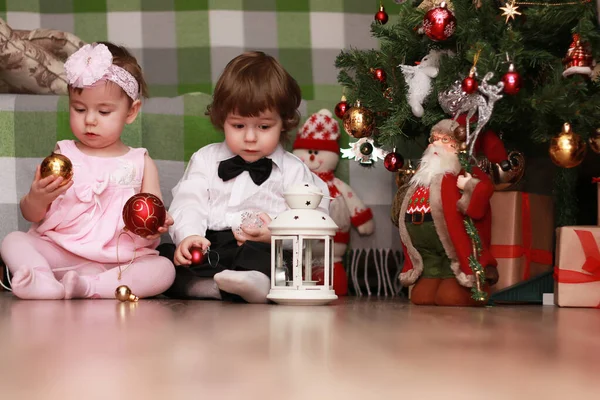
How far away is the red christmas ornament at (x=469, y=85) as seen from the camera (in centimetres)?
181

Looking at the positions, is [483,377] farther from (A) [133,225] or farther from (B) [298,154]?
(B) [298,154]

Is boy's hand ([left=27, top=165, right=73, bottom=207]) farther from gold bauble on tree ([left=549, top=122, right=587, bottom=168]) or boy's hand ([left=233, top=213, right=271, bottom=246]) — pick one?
gold bauble on tree ([left=549, top=122, right=587, bottom=168])

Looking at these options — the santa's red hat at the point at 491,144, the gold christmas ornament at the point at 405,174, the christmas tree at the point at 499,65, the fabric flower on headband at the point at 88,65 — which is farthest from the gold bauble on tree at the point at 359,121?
the fabric flower on headband at the point at 88,65

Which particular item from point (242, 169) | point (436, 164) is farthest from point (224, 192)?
point (436, 164)

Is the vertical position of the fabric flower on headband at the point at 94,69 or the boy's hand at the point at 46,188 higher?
the fabric flower on headband at the point at 94,69

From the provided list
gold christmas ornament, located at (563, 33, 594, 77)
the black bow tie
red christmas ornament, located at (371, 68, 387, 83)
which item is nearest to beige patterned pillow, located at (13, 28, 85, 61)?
the black bow tie

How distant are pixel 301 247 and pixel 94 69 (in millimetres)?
628

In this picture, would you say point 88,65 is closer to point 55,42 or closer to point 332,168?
point 55,42

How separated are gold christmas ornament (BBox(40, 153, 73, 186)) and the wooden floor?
332mm

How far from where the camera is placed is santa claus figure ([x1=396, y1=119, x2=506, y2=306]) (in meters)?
1.91

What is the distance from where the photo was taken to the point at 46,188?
1906 millimetres

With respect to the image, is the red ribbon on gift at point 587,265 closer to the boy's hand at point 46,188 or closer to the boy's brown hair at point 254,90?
the boy's brown hair at point 254,90

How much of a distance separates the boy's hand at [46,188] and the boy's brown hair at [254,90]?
41 cm

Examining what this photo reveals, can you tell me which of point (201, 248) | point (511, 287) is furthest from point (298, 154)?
point (511, 287)
